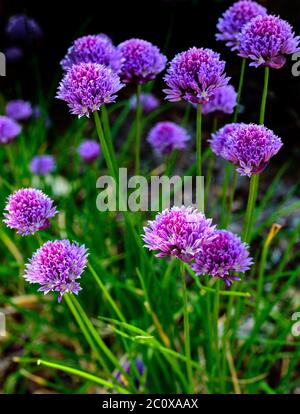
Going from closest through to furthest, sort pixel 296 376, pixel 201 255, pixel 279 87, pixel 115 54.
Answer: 1. pixel 201 255
2. pixel 115 54
3. pixel 296 376
4. pixel 279 87

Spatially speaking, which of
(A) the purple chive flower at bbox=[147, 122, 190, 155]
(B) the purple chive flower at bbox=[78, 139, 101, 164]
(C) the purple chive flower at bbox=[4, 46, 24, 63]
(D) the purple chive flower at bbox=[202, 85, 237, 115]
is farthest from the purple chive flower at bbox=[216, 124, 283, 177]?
(C) the purple chive flower at bbox=[4, 46, 24, 63]

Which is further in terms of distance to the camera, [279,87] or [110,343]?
[279,87]

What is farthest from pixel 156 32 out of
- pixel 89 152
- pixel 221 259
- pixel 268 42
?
pixel 221 259

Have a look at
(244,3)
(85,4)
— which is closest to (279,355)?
(244,3)

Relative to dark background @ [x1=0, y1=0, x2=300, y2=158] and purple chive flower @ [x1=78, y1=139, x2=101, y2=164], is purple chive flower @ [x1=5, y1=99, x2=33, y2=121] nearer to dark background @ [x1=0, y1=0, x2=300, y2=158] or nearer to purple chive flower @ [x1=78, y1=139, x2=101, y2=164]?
dark background @ [x1=0, y1=0, x2=300, y2=158]

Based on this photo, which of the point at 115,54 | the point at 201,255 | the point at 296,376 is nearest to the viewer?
the point at 201,255
